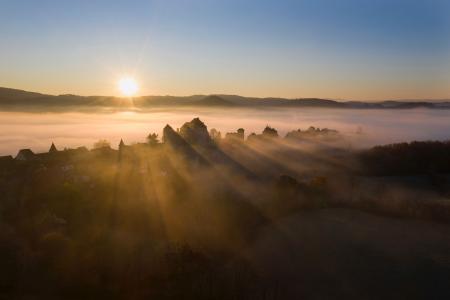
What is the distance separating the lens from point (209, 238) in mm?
22500

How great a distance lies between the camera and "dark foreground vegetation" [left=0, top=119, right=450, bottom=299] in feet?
60.8

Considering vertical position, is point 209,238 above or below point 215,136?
above

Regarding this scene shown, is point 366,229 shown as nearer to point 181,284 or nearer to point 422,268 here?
point 422,268

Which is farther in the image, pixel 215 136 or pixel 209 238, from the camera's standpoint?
pixel 215 136

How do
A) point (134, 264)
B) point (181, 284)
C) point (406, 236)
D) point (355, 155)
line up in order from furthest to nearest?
point (355, 155) → point (406, 236) → point (134, 264) → point (181, 284)

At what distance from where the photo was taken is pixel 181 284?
731 inches

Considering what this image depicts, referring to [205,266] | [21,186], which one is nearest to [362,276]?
[205,266]

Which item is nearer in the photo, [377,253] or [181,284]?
[181,284]

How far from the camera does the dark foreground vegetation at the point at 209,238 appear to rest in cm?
1853

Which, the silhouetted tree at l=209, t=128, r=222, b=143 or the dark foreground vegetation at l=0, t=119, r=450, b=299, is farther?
the silhouetted tree at l=209, t=128, r=222, b=143

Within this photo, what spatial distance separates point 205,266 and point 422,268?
30.9 feet

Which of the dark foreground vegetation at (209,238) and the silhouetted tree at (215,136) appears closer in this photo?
the dark foreground vegetation at (209,238)

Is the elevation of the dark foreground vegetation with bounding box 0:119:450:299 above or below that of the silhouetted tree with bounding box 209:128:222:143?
above

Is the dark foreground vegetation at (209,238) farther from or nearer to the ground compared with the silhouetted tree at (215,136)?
farther from the ground
